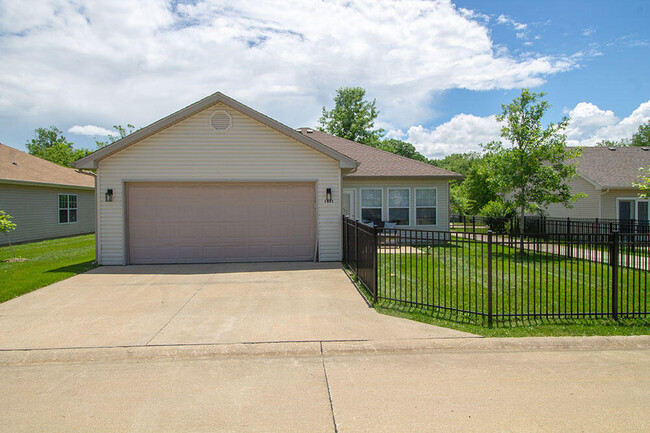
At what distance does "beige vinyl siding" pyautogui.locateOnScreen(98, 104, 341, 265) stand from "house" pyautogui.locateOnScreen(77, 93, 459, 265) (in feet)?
0.09

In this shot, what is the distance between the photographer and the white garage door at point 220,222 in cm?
1188

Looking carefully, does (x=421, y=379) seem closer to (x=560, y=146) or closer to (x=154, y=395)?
(x=154, y=395)

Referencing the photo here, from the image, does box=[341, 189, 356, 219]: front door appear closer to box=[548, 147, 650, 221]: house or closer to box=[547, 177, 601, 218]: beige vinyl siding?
box=[547, 177, 601, 218]: beige vinyl siding

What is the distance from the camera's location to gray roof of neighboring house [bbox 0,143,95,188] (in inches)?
685

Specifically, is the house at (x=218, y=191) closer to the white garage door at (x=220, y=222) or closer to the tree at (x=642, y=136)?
A: the white garage door at (x=220, y=222)

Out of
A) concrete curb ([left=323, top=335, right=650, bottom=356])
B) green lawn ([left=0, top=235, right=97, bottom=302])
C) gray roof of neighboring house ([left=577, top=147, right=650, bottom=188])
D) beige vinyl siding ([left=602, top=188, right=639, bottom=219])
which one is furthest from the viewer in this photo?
gray roof of neighboring house ([left=577, top=147, right=650, bottom=188])

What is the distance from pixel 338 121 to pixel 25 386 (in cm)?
4419

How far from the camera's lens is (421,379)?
4480 mm

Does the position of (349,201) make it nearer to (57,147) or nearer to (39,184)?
(39,184)

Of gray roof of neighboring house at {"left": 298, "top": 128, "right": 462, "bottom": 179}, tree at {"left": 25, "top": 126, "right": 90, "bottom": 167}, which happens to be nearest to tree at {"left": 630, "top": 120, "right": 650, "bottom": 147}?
gray roof of neighboring house at {"left": 298, "top": 128, "right": 462, "bottom": 179}

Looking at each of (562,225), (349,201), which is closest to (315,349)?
(349,201)

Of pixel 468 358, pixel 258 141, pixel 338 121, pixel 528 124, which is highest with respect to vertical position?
pixel 338 121

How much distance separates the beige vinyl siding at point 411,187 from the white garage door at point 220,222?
18.5 ft

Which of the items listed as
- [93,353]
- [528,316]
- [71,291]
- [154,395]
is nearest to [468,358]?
[528,316]
